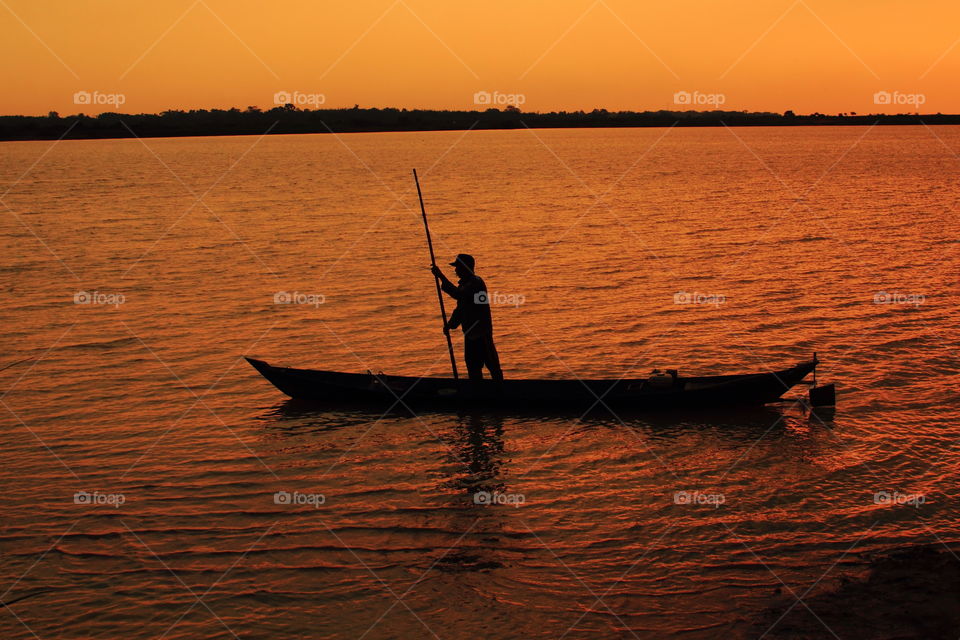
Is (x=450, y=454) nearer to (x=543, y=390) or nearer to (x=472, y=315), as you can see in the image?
(x=543, y=390)

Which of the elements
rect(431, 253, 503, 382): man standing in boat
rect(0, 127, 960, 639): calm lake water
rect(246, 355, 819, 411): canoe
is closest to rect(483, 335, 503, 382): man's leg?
rect(431, 253, 503, 382): man standing in boat

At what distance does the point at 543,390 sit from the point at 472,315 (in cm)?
152

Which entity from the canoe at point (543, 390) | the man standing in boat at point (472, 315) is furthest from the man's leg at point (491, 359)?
the canoe at point (543, 390)

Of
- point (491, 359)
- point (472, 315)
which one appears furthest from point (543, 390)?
point (472, 315)

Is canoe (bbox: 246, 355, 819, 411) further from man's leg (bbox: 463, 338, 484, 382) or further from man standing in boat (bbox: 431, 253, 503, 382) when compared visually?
man standing in boat (bbox: 431, 253, 503, 382)

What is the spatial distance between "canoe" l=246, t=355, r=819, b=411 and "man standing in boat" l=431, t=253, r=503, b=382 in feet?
1.06

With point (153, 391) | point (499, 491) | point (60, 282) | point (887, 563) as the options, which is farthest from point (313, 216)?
point (887, 563)

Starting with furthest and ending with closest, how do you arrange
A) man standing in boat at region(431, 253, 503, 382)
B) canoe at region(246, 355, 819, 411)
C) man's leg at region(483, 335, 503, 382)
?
man's leg at region(483, 335, 503, 382) < man standing in boat at region(431, 253, 503, 382) < canoe at region(246, 355, 819, 411)

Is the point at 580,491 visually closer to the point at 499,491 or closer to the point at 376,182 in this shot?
the point at 499,491

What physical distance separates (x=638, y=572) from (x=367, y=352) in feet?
30.9

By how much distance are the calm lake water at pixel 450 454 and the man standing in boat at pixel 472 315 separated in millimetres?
825

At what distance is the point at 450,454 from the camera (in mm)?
11266

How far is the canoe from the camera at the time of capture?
12.4 m

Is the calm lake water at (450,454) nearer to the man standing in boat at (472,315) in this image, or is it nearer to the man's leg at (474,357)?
the man's leg at (474,357)
